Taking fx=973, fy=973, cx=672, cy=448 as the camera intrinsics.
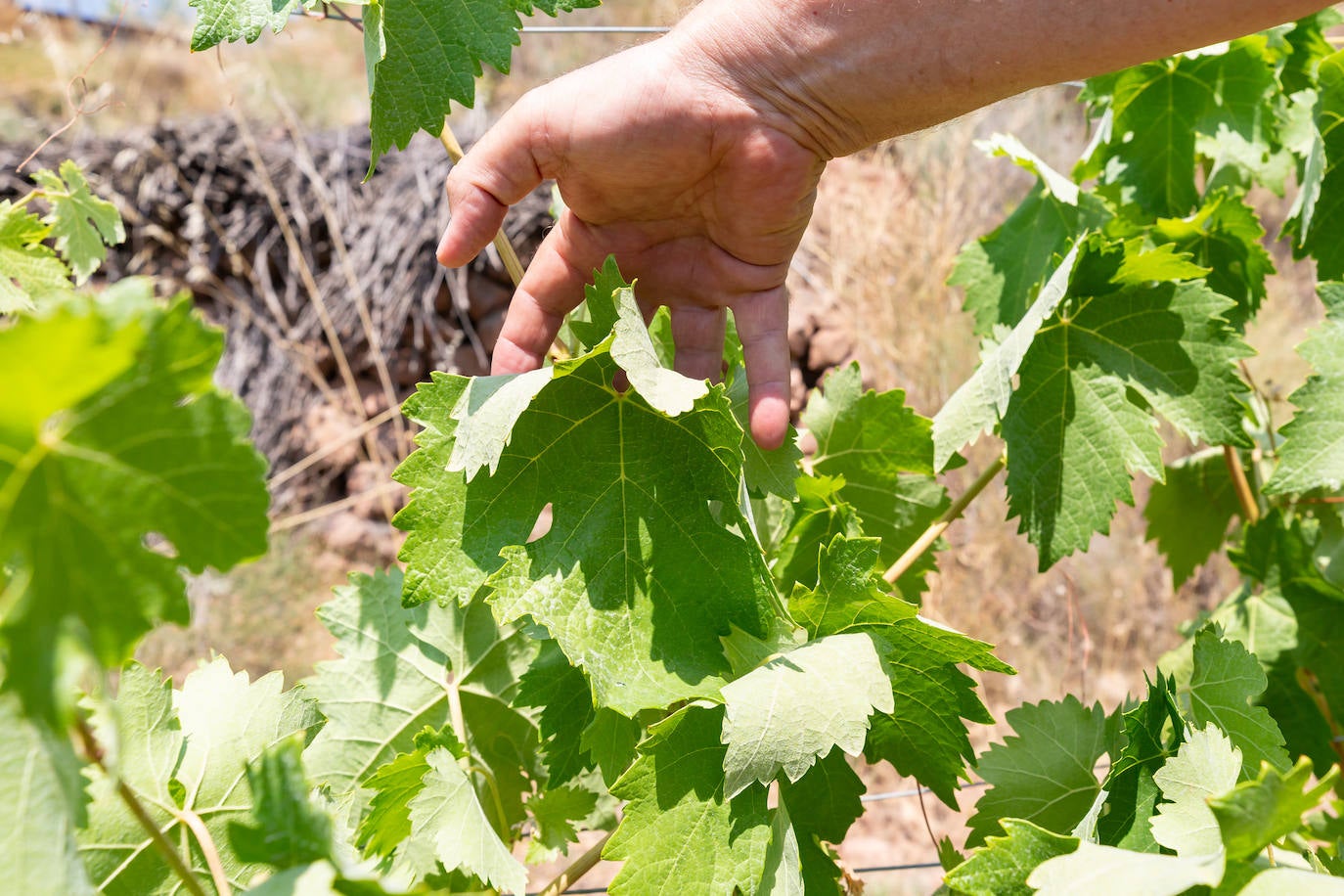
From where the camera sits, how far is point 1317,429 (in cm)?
124

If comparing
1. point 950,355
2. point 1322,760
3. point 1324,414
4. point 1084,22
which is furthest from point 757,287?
point 950,355

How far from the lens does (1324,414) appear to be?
4.05ft

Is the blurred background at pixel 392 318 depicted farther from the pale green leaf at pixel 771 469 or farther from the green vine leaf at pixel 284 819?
the green vine leaf at pixel 284 819

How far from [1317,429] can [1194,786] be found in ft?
2.27

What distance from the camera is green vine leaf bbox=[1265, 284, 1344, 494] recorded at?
1222mm

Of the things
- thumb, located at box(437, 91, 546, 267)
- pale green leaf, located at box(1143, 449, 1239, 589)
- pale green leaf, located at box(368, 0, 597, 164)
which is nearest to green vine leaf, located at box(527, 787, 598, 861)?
thumb, located at box(437, 91, 546, 267)

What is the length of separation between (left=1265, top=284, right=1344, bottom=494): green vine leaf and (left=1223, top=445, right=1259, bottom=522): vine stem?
30 centimetres

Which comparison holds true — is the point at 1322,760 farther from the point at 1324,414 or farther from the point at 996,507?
the point at 996,507

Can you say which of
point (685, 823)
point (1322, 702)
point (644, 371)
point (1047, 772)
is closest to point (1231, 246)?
point (1322, 702)

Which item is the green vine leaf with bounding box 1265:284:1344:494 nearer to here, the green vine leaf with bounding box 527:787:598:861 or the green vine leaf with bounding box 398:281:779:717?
the green vine leaf with bounding box 398:281:779:717

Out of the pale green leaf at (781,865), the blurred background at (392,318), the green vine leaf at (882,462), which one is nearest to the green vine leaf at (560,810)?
the pale green leaf at (781,865)

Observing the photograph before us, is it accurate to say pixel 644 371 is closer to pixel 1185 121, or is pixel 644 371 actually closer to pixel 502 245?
pixel 502 245

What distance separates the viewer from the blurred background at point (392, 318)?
4.32 metres

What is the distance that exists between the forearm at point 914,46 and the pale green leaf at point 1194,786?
2.53ft
